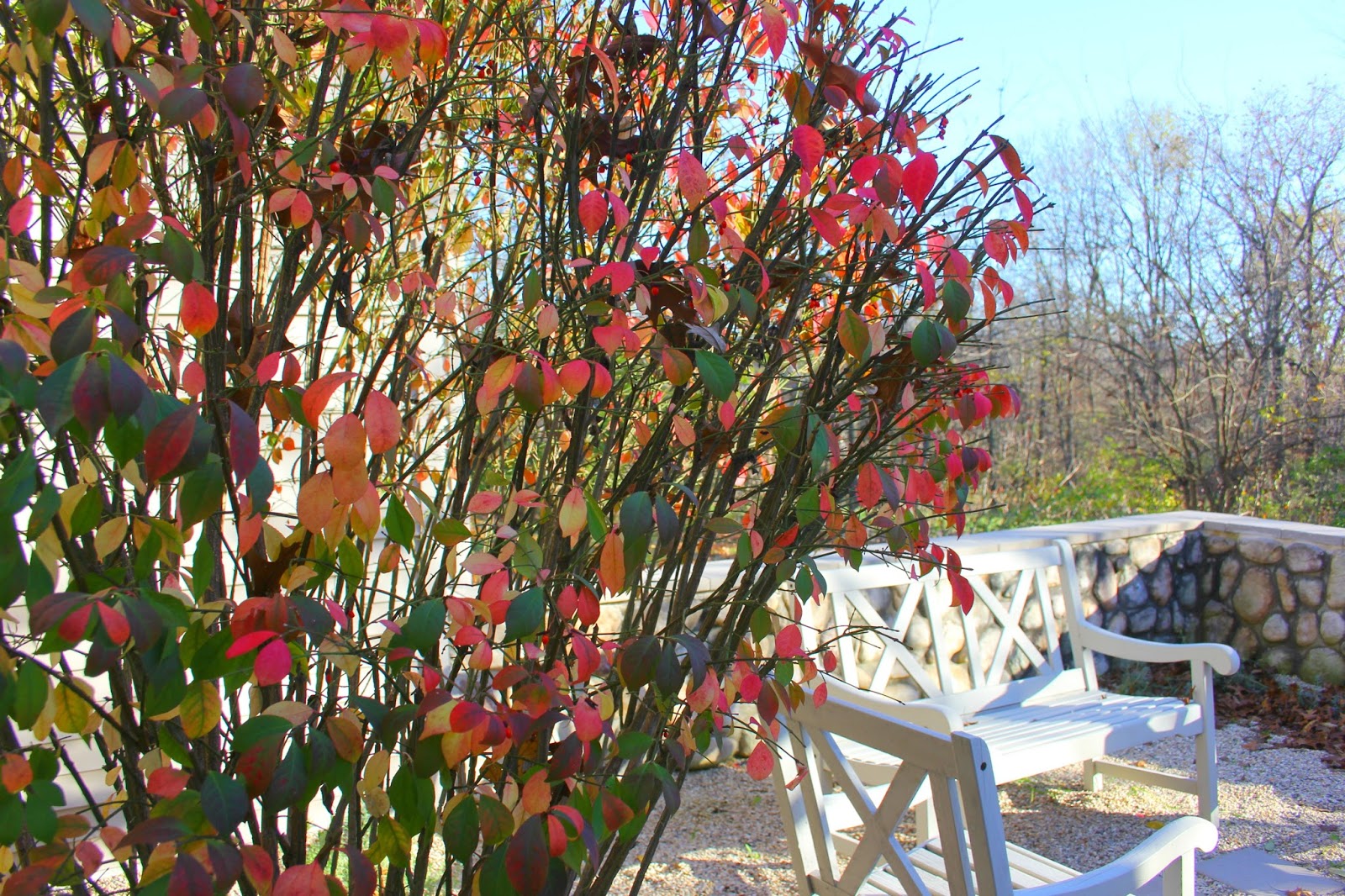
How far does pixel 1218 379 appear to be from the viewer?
8062mm

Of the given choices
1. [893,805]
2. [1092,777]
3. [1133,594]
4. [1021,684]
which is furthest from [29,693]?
[1133,594]

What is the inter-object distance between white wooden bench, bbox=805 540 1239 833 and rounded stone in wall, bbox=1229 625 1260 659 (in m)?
1.51

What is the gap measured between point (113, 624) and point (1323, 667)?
524cm

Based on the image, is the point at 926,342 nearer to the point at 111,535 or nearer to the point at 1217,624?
the point at 111,535

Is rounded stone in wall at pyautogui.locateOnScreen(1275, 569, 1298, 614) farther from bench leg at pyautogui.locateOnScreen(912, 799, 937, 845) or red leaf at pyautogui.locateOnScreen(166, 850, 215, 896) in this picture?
red leaf at pyautogui.locateOnScreen(166, 850, 215, 896)

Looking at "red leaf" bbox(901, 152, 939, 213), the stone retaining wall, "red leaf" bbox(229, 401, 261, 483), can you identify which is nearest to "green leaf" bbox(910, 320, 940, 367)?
"red leaf" bbox(901, 152, 939, 213)

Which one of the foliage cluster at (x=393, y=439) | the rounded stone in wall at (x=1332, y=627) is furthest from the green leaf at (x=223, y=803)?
the rounded stone in wall at (x=1332, y=627)

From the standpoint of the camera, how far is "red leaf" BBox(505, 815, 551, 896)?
37.0 inches

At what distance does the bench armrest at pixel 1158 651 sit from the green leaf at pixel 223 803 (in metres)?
3.18

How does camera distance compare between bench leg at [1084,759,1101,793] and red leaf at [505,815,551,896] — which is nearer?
red leaf at [505,815,551,896]

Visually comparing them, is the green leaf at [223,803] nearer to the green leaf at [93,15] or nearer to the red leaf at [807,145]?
the green leaf at [93,15]

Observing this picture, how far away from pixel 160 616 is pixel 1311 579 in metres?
5.16

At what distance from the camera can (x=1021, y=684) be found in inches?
138

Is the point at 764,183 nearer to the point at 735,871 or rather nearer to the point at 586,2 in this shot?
the point at 586,2
